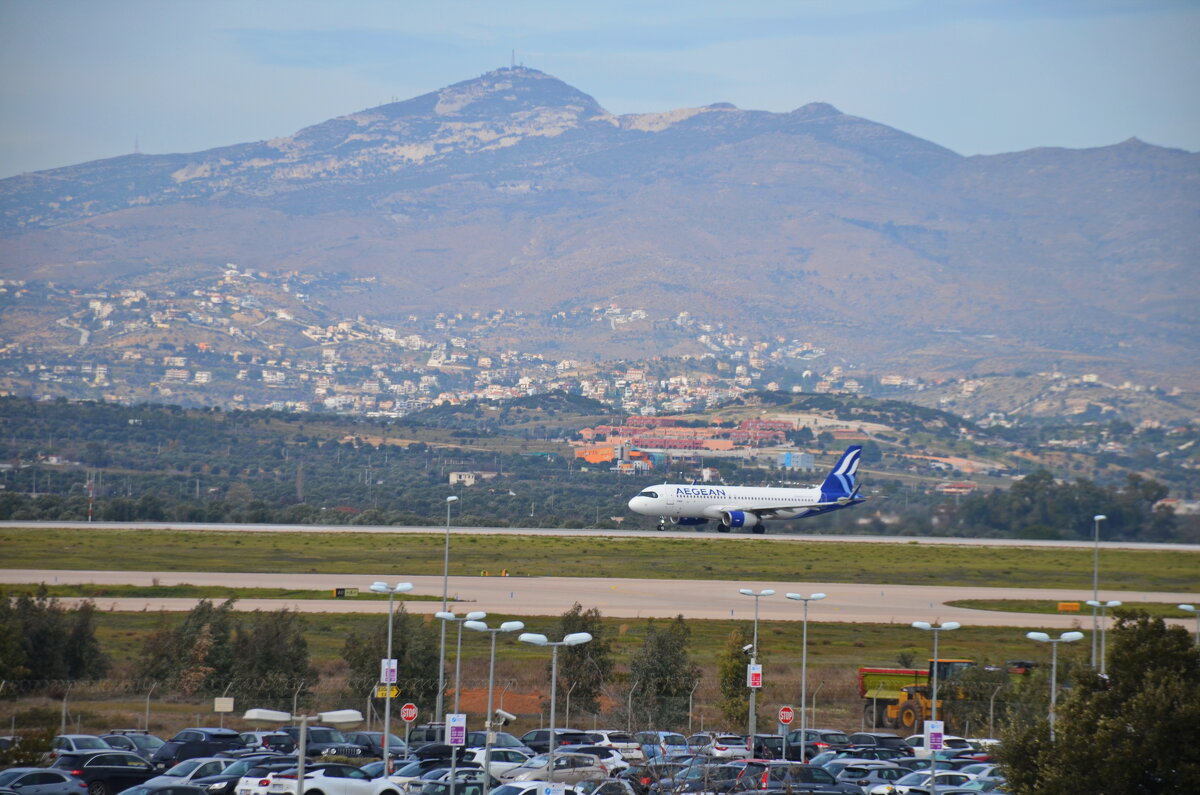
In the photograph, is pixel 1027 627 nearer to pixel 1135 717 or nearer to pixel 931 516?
pixel 1135 717

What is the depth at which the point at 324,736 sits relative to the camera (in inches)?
1697

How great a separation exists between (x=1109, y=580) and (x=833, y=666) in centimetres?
4134

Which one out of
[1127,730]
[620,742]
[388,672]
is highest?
[1127,730]

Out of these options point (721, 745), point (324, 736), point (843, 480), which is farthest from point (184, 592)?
point (843, 480)

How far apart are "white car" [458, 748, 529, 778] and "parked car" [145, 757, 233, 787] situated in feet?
21.8

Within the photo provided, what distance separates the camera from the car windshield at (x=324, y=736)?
4278cm

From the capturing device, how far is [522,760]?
3928 cm

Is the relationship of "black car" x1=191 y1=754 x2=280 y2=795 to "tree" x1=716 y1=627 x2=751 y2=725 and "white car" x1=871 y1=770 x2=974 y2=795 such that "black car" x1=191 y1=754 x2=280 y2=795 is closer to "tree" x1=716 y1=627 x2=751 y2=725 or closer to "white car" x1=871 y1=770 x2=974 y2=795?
"white car" x1=871 y1=770 x2=974 y2=795

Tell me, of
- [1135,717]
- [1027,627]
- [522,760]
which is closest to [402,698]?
[522,760]

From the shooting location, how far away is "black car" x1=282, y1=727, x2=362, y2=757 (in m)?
41.0

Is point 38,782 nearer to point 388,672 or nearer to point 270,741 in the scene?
point 270,741

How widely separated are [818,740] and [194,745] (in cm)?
1934

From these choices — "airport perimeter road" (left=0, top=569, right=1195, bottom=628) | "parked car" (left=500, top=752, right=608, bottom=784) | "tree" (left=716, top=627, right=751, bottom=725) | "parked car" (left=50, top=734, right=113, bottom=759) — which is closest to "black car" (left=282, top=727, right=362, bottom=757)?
"parked car" (left=50, top=734, right=113, bottom=759)

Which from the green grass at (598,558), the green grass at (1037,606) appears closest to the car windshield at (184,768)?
the green grass at (598,558)
